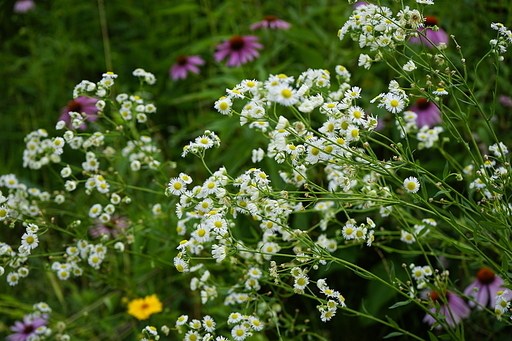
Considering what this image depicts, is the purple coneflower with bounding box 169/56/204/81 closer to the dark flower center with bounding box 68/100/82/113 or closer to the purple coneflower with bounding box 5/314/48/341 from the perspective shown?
the dark flower center with bounding box 68/100/82/113

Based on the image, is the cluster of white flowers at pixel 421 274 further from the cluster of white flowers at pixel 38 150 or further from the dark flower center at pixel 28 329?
the dark flower center at pixel 28 329

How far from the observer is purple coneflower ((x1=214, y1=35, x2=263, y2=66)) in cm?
177

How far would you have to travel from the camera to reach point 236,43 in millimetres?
1806

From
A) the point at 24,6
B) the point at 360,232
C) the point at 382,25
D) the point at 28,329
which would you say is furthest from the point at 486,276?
the point at 24,6

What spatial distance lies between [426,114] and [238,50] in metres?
0.67

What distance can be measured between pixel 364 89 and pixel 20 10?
1.56m

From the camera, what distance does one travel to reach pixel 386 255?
1.67 metres

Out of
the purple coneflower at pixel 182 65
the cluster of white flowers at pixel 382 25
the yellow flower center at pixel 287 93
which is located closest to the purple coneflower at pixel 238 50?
the purple coneflower at pixel 182 65

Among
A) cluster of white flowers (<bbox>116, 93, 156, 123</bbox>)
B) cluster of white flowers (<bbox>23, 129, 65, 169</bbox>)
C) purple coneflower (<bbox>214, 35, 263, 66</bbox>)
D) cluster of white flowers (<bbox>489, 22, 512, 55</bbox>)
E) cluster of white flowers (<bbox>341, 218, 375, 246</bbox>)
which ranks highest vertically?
cluster of white flowers (<bbox>489, 22, 512, 55</bbox>)

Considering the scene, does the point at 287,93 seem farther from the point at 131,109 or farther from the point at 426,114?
the point at 426,114

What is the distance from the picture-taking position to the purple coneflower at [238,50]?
1.77m

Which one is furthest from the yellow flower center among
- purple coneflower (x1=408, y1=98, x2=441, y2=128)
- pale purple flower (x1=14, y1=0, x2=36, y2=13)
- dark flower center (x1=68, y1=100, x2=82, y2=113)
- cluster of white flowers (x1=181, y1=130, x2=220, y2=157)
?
pale purple flower (x1=14, y1=0, x2=36, y2=13)

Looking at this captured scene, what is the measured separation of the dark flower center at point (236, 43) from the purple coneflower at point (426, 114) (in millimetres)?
632

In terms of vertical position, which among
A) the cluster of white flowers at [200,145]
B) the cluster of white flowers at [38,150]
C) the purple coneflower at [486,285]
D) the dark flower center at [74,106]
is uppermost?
the cluster of white flowers at [200,145]
